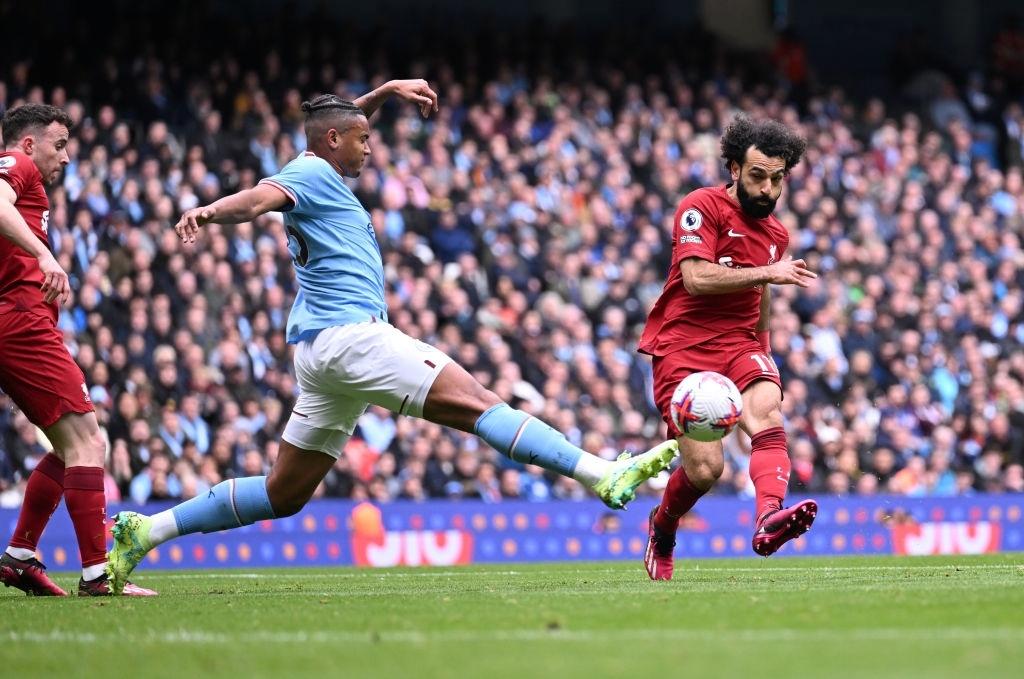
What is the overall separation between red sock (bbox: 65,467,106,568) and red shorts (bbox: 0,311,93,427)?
12.4 inches

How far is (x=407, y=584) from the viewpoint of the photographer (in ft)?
30.3

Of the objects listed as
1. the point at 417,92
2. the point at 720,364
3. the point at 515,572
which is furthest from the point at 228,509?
the point at 515,572

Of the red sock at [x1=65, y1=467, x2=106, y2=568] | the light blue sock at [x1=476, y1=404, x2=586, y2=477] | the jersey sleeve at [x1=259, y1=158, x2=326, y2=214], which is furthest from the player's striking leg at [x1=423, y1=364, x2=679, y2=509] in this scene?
the red sock at [x1=65, y1=467, x2=106, y2=568]

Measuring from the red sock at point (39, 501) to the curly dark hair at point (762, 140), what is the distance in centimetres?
397

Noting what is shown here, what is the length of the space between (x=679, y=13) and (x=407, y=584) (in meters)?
21.8

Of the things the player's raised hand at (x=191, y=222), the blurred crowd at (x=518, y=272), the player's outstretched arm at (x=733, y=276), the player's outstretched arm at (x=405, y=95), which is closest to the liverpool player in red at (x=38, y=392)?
the player's raised hand at (x=191, y=222)

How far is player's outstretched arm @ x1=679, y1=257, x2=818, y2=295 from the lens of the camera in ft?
27.7

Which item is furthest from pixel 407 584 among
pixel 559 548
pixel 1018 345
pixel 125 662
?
pixel 1018 345

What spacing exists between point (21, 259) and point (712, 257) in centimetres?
361

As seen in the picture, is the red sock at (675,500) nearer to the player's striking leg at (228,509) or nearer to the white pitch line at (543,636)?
the player's striking leg at (228,509)

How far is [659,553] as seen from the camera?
9.35 m

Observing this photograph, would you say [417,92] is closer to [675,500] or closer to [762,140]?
[762,140]

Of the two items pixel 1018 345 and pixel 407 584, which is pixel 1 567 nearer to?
pixel 407 584

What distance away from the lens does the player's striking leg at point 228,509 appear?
27.1ft
